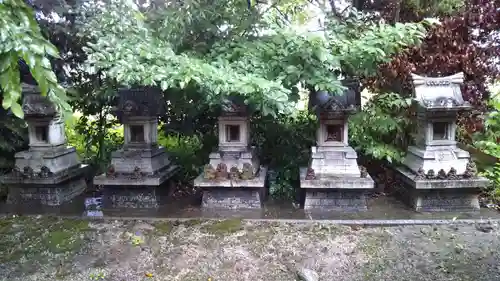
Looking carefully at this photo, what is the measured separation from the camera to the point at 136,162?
5.50 m

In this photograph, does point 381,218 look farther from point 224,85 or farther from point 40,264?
point 40,264

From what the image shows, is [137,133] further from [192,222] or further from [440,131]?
[440,131]

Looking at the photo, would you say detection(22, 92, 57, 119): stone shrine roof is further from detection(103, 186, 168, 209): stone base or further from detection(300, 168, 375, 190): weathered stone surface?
detection(300, 168, 375, 190): weathered stone surface

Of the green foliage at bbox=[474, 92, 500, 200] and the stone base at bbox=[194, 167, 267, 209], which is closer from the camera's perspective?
the stone base at bbox=[194, 167, 267, 209]

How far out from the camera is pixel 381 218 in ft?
15.9

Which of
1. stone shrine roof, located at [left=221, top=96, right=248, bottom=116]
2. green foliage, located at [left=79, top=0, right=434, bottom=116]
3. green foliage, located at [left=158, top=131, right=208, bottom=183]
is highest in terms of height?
green foliage, located at [left=79, top=0, right=434, bottom=116]

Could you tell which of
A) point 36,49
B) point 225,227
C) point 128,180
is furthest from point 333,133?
point 36,49

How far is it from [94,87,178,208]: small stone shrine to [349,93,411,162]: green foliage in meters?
2.87

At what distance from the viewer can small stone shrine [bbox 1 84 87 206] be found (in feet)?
17.8

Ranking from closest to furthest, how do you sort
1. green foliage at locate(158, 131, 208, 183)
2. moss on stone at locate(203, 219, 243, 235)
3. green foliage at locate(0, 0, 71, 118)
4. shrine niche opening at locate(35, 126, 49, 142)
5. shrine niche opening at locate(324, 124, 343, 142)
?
1. green foliage at locate(0, 0, 71, 118)
2. moss on stone at locate(203, 219, 243, 235)
3. shrine niche opening at locate(324, 124, 343, 142)
4. shrine niche opening at locate(35, 126, 49, 142)
5. green foliage at locate(158, 131, 208, 183)

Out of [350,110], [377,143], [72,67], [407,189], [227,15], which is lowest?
[407,189]

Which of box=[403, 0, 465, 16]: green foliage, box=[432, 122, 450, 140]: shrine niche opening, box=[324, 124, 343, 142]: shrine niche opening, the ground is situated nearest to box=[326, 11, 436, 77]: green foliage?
box=[324, 124, 343, 142]: shrine niche opening

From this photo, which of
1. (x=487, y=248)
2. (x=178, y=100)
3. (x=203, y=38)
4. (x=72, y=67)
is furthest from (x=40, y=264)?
(x=487, y=248)

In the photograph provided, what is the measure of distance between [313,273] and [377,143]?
9.72ft
